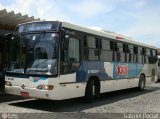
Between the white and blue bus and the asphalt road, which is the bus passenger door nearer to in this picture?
the white and blue bus

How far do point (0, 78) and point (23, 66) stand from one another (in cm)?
608

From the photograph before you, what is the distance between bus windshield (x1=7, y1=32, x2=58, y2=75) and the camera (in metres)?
11.3

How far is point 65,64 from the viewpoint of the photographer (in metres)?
11.7

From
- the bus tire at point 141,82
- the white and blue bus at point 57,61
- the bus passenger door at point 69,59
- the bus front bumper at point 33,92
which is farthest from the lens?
the bus tire at point 141,82

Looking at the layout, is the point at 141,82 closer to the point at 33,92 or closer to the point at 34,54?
the point at 34,54

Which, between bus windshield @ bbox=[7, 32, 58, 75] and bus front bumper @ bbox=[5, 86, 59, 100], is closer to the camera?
bus front bumper @ bbox=[5, 86, 59, 100]

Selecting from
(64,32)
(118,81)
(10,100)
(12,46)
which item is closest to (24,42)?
(12,46)

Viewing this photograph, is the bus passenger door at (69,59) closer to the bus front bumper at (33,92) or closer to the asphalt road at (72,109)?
the bus front bumper at (33,92)

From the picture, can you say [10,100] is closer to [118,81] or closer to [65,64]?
[65,64]

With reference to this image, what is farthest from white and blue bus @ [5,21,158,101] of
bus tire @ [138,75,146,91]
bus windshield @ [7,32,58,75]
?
bus tire @ [138,75,146,91]

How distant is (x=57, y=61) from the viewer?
11250 millimetres

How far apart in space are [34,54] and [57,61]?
3.07 feet

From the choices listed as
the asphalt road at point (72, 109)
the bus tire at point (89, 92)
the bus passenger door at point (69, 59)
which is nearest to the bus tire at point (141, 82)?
the asphalt road at point (72, 109)

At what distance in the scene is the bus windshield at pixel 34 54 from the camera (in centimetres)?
1128
